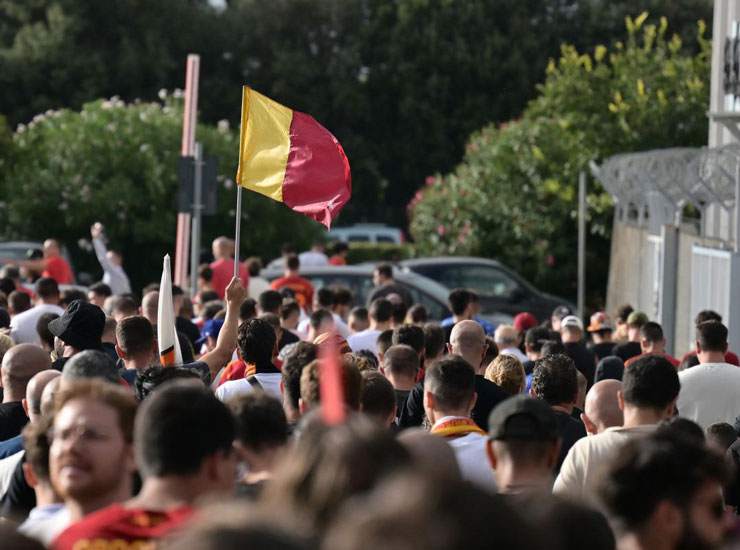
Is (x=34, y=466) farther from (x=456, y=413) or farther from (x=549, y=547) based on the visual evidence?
(x=549, y=547)

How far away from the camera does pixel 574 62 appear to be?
2850cm

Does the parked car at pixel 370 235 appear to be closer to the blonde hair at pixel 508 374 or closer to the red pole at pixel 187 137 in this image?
the red pole at pixel 187 137

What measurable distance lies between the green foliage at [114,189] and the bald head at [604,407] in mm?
22091

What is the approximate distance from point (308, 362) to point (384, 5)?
44041mm

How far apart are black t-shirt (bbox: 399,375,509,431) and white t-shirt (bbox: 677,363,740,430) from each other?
1.44m

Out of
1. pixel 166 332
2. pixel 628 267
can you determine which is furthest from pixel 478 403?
pixel 628 267

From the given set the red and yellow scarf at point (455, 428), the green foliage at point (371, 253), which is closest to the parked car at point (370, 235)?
the green foliage at point (371, 253)

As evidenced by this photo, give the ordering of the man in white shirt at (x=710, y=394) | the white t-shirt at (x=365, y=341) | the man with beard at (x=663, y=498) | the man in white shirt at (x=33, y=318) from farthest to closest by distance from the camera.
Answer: the man in white shirt at (x=33, y=318)
the white t-shirt at (x=365, y=341)
the man in white shirt at (x=710, y=394)
the man with beard at (x=663, y=498)

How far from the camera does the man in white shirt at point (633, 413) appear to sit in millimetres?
6000

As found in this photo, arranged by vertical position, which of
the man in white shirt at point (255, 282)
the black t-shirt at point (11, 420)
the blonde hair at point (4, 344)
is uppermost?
the blonde hair at point (4, 344)

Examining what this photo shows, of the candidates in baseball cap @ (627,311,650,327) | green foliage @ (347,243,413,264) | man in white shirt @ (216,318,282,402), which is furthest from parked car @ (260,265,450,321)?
green foliage @ (347,243,413,264)

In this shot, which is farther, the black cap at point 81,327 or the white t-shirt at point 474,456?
the black cap at point 81,327

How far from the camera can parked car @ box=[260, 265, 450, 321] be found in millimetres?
19511

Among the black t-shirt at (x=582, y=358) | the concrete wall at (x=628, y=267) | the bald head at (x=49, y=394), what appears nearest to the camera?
the bald head at (x=49, y=394)
